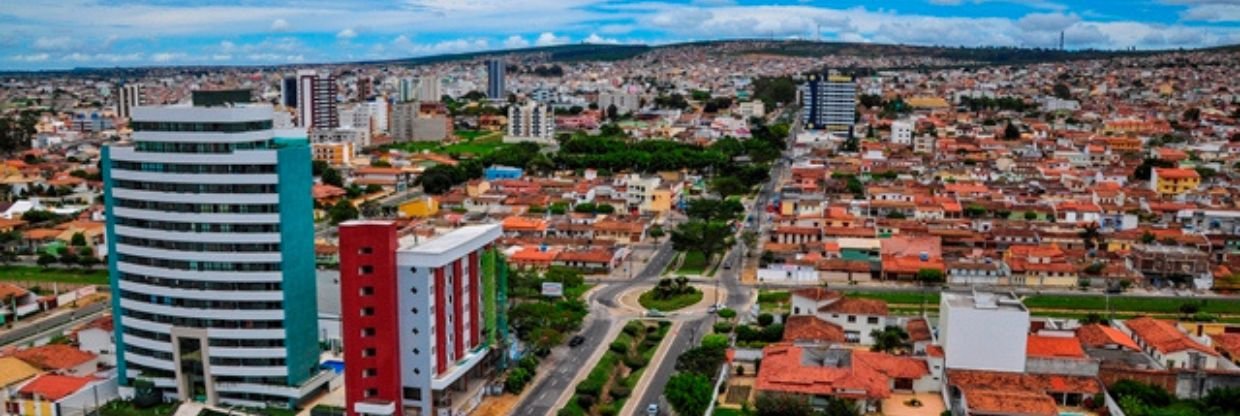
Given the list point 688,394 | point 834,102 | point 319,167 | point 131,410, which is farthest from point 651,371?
point 834,102

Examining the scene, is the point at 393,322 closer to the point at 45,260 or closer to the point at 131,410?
the point at 131,410

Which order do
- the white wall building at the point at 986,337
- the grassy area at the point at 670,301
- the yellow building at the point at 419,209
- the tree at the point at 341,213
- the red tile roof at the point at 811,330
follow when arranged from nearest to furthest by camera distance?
the white wall building at the point at 986,337, the red tile roof at the point at 811,330, the grassy area at the point at 670,301, the tree at the point at 341,213, the yellow building at the point at 419,209

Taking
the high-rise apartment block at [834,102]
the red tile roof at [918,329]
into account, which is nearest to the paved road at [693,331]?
the red tile roof at [918,329]

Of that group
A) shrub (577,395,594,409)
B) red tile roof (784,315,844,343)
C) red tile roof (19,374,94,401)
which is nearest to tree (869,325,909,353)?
red tile roof (784,315,844,343)

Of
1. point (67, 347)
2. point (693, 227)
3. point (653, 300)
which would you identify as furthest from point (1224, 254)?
point (67, 347)

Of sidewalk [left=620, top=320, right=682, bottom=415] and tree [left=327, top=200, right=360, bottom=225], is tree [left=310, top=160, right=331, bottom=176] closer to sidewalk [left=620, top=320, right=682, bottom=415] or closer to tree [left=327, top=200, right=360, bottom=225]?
tree [left=327, top=200, right=360, bottom=225]

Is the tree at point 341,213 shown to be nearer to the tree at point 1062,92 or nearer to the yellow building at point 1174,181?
the yellow building at point 1174,181
